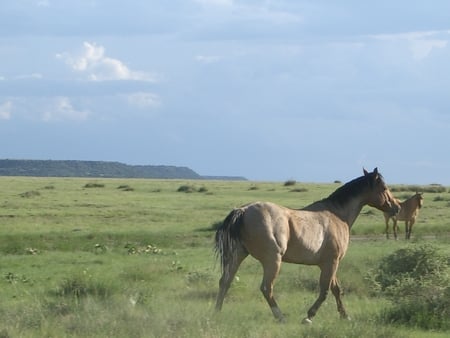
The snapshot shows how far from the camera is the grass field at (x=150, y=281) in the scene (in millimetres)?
10633

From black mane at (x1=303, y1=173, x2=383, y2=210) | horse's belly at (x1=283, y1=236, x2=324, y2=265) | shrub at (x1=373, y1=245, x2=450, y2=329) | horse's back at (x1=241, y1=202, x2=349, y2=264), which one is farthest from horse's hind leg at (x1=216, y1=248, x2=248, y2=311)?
shrub at (x1=373, y1=245, x2=450, y2=329)

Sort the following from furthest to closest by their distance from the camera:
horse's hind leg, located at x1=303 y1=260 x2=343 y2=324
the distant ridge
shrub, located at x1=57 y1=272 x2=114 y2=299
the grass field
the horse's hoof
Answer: the distant ridge, shrub, located at x1=57 y1=272 x2=114 y2=299, horse's hind leg, located at x1=303 y1=260 x2=343 y2=324, the horse's hoof, the grass field

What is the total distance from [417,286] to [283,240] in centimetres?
223

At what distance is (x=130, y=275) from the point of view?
17219 millimetres

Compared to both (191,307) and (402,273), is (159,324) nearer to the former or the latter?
(191,307)

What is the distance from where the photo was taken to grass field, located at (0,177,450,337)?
10633 millimetres

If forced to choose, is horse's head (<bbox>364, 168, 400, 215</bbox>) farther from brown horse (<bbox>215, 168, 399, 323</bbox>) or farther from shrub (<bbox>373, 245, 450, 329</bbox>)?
shrub (<bbox>373, 245, 450, 329</bbox>)

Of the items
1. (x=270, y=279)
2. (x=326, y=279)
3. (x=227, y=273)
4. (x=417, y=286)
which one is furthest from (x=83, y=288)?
(x=417, y=286)

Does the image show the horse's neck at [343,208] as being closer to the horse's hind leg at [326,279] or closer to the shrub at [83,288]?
the horse's hind leg at [326,279]

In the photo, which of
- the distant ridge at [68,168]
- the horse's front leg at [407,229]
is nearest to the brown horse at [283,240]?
the horse's front leg at [407,229]

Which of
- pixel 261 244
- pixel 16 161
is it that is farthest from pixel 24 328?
pixel 16 161

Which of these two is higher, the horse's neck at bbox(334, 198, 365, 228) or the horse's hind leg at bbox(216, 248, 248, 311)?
the horse's neck at bbox(334, 198, 365, 228)

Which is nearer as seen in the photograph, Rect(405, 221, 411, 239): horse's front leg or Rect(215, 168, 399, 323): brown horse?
Rect(215, 168, 399, 323): brown horse

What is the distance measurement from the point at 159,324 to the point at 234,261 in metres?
1.88
